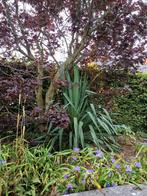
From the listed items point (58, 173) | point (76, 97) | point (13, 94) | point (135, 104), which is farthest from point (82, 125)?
point (135, 104)

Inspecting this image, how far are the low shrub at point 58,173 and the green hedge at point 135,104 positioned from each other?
3017mm

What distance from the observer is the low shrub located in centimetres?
250

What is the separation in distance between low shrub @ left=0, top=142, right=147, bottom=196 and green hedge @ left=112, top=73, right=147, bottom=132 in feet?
9.90

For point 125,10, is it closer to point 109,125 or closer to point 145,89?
point 109,125

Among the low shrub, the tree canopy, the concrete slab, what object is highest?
the tree canopy

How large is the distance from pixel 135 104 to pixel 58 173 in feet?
12.3

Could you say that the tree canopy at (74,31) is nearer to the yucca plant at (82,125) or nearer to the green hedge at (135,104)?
the yucca plant at (82,125)

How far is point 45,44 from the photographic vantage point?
163 inches

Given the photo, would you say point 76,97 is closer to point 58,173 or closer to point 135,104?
point 58,173

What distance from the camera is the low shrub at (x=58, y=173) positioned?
2498mm

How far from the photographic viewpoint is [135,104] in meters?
6.22

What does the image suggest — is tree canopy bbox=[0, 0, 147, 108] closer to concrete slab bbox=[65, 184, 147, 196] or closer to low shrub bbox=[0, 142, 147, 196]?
low shrub bbox=[0, 142, 147, 196]

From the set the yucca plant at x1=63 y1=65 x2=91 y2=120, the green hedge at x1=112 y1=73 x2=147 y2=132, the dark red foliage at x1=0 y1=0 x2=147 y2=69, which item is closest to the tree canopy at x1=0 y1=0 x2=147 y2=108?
the dark red foliage at x1=0 y1=0 x2=147 y2=69

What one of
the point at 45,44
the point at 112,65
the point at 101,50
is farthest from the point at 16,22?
the point at 112,65
